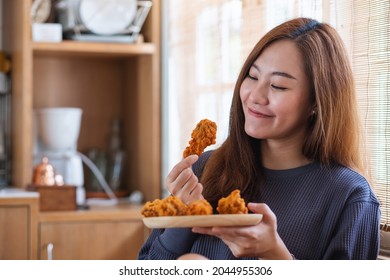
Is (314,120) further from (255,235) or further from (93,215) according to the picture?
(93,215)

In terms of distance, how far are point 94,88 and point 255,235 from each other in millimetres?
1585

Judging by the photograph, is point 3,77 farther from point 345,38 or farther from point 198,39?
point 345,38

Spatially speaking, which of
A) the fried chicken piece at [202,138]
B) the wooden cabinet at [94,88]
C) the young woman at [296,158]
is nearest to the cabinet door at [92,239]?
the wooden cabinet at [94,88]

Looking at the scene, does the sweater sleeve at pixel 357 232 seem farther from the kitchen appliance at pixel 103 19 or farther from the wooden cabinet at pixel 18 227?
the kitchen appliance at pixel 103 19

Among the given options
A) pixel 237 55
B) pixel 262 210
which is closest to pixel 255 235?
pixel 262 210

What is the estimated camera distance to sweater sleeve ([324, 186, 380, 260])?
1063 mm

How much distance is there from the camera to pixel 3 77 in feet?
7.45

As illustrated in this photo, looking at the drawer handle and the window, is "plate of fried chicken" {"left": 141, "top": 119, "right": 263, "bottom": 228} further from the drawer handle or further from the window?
the drawer handle

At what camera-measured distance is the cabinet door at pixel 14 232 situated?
6.44ft

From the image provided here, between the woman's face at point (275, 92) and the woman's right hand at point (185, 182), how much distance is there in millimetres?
114

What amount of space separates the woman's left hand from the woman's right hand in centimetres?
9

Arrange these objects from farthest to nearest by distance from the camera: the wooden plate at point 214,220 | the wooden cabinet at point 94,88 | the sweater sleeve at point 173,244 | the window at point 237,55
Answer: the wooden cabinet at point 94,88 < the window at point 237,55 < the sweater sleeve at point 173,244 < the wooden plate at point 214,220
